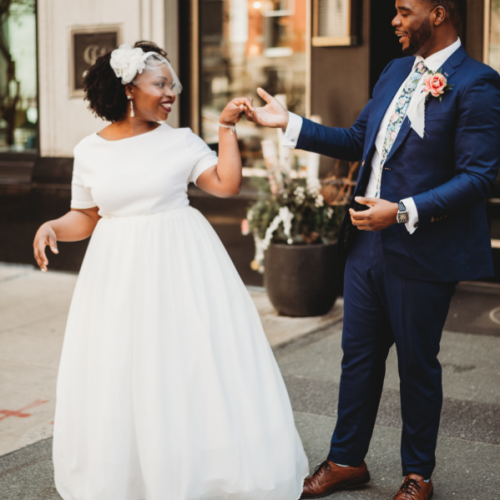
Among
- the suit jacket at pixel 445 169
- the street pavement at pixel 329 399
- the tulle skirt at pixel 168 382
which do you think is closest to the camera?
the suit jacket at pixel 445 169

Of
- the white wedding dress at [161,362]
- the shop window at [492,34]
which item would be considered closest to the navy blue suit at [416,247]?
the white wedding dress at [161,362]

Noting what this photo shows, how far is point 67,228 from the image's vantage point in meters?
3.26

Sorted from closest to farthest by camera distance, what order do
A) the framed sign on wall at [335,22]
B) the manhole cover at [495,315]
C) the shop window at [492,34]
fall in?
1. the manhole cover at [495,315]
2. the framed sign on wall at [335,22]
3. the shop window at [492,34]

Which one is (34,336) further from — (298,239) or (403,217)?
(403,217)

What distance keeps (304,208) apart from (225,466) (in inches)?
130

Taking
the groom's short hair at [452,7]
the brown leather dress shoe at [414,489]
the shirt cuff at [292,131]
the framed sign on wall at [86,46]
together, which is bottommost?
the brown leather dress shoe at [414,489]

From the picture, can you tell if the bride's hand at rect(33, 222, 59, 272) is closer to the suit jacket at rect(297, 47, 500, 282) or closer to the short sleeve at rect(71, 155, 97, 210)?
the short sleeve at rect(71, 155, 97, 210)

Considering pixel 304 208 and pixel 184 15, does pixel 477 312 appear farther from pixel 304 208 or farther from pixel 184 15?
pixel 184 15

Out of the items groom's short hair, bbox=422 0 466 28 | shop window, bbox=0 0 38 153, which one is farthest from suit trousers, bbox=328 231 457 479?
shop window, bbox=0 0 38 153

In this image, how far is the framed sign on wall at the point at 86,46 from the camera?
24.5 ft

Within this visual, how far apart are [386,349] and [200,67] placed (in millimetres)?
5218

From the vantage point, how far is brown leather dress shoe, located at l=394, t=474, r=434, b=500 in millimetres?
3037

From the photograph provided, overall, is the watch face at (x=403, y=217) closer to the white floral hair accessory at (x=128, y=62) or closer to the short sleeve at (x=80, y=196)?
the white floral hair accessory at (x=128, y=62)

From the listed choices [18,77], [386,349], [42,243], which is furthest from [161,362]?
[18,77]
